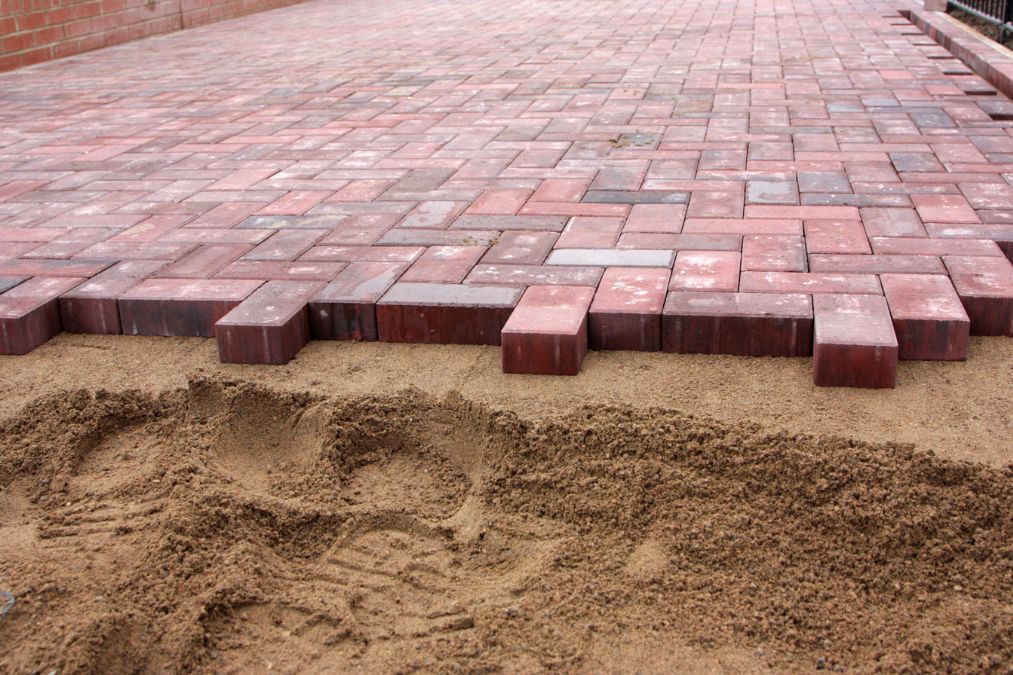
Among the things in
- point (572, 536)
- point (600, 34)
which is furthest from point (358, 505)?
point (600, 34)

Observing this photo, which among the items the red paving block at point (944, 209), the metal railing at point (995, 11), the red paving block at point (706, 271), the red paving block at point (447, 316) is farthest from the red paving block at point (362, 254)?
the metal railing at point (995, 11)

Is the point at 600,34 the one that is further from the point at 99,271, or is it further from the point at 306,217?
the point at 99,271

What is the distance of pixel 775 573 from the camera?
1.84 m

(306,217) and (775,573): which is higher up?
(306,217)

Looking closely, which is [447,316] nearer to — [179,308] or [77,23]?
[179,308]

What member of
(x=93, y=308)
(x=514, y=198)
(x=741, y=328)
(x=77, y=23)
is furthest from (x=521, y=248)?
(x=77, y=23)

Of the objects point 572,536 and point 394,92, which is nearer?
point 572,536

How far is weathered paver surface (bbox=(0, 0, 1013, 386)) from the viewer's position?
8.92 feet

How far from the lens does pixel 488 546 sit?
1.97 m

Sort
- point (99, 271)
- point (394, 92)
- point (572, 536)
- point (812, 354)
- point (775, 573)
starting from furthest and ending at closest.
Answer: point (394, 92) → point (99, 271) → point (812, 354) → point (572, 536) → point (775, 573)

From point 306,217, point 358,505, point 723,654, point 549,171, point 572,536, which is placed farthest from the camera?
point 549,171

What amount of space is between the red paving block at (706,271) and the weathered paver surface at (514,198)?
10mm

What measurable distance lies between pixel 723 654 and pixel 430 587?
549mm

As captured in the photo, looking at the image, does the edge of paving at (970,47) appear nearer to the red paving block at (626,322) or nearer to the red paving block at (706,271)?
the red paving block at (706,271)
